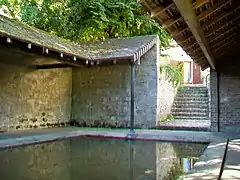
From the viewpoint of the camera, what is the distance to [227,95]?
394 inches

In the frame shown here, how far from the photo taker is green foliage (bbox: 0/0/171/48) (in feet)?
50.0

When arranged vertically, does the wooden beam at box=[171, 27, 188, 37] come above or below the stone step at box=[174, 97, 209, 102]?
above

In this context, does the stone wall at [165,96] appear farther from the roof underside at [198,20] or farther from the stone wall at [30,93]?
the stone wall at [30,93]

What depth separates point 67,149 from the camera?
25.5 feet

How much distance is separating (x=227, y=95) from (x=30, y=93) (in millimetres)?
6675

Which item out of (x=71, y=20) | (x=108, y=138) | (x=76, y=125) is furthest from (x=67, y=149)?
(x=71, y=20)

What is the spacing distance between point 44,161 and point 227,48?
6.06 metres

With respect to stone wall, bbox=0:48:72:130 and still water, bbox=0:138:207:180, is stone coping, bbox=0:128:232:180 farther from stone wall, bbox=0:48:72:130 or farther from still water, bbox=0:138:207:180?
stone wall, bbox=0:48:72:130

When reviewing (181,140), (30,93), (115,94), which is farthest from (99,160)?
(115,94)

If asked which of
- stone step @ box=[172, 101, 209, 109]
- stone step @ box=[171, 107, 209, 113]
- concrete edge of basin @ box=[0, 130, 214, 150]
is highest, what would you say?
stone step @ box=[172, 101, 209, 109]

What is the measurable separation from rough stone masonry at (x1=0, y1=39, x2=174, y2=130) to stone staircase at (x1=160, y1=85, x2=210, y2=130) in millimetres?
563

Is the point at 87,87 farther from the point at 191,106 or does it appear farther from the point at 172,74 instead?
the point at 191,106

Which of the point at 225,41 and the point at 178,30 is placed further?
the point at 225,41

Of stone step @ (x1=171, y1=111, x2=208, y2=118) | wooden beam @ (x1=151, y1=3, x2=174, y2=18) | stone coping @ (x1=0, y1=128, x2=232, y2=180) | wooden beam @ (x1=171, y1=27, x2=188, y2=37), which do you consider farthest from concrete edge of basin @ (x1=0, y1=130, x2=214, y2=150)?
wooden beam @ (x1=151, y1=3, x2=174, y2=18)
